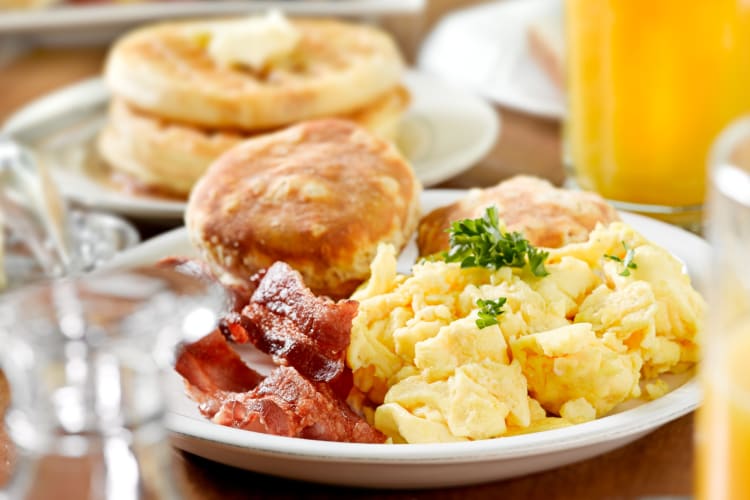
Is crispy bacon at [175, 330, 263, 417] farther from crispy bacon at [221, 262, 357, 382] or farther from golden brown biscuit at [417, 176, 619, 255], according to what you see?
golden brown biscuit at [417, 176, 619, 255]

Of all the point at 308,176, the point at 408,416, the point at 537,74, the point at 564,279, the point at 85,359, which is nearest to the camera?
the point at 85,359

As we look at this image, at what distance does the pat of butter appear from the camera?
1.89m

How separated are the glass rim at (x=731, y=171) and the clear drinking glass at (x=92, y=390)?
337 mm

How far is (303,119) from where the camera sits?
1.78 m

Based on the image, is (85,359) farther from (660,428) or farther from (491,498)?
(660,428)

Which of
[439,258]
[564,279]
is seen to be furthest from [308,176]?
[564,279]

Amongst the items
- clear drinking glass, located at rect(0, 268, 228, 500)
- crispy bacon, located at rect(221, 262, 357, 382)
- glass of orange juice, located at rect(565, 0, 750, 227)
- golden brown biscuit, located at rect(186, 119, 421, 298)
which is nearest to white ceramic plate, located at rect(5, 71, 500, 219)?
glass of orange juice, located at rect(565, 0, 750, 227)

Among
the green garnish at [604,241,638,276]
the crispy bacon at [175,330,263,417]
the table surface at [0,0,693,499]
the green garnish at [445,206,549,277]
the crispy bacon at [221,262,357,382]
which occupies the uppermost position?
the green garnish at [445,206,549,277]

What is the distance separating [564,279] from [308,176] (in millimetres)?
360

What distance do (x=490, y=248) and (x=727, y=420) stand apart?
44 centimetres

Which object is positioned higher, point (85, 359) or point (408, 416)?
point (85, 359)

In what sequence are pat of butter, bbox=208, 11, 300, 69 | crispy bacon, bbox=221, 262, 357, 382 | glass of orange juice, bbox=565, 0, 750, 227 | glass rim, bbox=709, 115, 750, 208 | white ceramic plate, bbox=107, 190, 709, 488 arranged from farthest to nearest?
pat of butter, bbox=208, 11, 300, 69
glass of orange juice, bbox=565, 0, 750, 227
crispy bacon, bbox=221, 262, 357, 382
white ceramic plate, bbox=107, 190, 709, 488
glass rim, bbox=709, 115, 750, 208

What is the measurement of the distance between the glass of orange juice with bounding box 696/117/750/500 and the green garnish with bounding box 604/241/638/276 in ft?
1.22

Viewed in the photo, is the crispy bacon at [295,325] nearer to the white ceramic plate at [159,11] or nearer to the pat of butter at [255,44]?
the pat of butter at [255,44]
